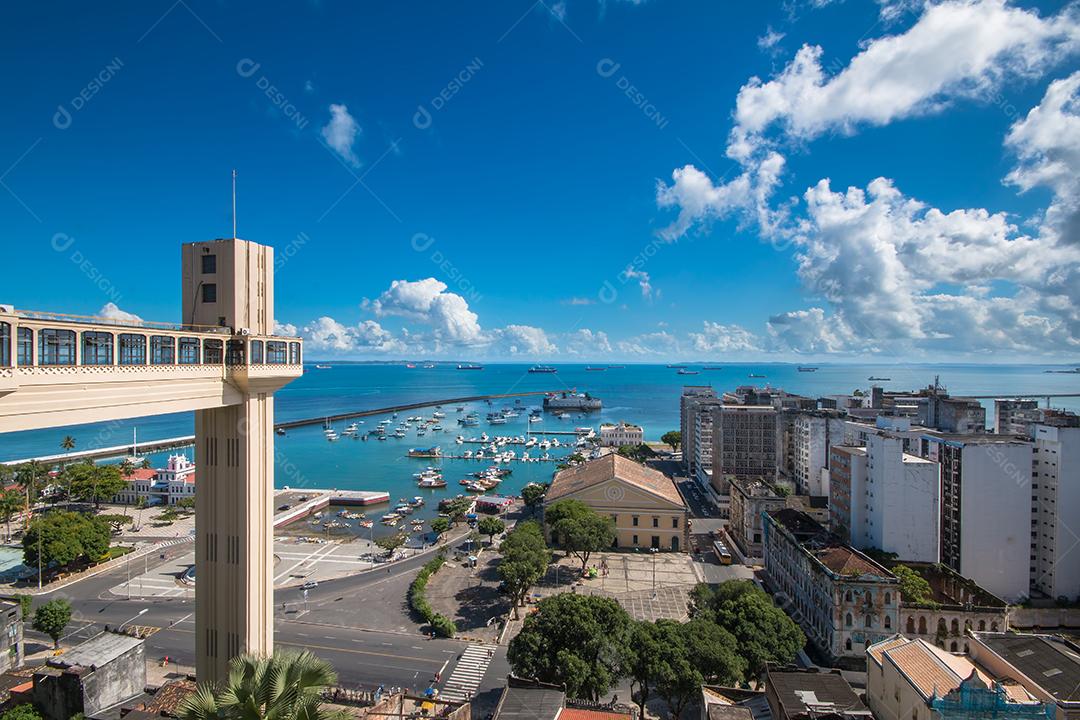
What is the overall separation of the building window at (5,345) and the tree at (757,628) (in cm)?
2671

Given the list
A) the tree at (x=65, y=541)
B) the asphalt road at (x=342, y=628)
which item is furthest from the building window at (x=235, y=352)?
the tree at (x=65, y=541)

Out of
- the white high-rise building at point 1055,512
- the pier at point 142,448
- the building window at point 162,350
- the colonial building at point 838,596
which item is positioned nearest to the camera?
the building window at point 162,350

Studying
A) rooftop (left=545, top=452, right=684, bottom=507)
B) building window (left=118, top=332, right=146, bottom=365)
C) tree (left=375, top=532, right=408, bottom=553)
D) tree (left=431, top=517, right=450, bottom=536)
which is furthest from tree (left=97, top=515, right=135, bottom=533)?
building window (left=118, top=332, right=146, bottom=365)

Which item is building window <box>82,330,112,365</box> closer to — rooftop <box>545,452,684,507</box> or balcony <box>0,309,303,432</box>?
balcony <box>0,309,303,432</box>

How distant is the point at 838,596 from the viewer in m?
30.4

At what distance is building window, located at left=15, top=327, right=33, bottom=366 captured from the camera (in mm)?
9492

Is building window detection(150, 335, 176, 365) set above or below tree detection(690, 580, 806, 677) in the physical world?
above

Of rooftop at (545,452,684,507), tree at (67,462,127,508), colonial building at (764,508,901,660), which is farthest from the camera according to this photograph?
tree at (67,462,127,508)

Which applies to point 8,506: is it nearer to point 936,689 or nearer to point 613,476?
point 613,476

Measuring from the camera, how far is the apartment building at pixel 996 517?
126ft

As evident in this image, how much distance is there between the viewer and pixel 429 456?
98875mm

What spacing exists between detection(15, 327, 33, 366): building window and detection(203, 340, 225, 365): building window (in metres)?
4.18

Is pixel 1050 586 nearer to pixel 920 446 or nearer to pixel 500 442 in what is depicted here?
pixel 920 446

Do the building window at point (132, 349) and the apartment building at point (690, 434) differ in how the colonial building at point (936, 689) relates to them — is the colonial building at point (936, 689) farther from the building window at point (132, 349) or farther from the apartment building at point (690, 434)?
the apartment building at point (690, 434)
